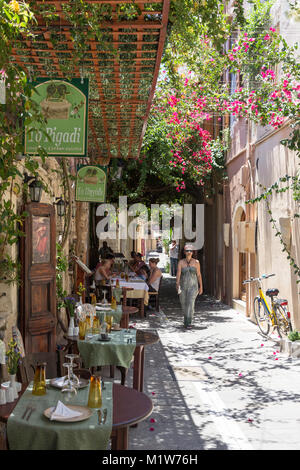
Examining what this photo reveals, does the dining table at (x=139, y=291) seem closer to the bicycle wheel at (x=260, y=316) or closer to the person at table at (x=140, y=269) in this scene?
the person at table at (x=140, y=269)

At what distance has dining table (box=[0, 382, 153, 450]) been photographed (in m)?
3.34

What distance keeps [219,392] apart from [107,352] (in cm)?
198

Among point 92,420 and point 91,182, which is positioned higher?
point 91,182

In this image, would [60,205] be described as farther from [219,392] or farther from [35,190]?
[219,392]

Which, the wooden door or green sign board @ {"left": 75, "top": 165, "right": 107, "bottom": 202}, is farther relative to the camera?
green sign board @ {"left": 75, "top": 165, "right": 107, "bottom": 202}

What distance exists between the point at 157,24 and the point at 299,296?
6103 mm

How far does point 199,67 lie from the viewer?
42.7 feet

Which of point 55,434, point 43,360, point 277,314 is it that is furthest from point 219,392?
point 55,434

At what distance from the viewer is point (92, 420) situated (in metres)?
3.48

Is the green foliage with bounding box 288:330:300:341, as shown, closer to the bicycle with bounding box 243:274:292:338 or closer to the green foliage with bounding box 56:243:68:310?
the bicycle with bounding box 243:274:292:338

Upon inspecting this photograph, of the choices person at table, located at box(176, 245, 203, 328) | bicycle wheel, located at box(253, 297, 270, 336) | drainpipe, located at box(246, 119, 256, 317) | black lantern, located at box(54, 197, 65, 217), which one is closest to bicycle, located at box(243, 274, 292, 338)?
bicycle wheel, located at box(253, 297, 270, 336)

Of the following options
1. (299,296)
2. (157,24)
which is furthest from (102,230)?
(157,24)

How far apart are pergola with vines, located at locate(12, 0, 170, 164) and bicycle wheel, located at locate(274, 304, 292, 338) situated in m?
4.39

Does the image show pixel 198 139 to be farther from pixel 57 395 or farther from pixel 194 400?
pixel 57 395
